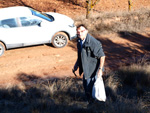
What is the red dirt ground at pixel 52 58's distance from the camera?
7.64m

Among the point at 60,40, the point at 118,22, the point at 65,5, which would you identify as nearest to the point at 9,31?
the point at 60,40

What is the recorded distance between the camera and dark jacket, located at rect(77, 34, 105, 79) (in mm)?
3971

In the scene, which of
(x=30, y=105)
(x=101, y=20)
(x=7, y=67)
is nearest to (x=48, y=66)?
(x=7, y=67)

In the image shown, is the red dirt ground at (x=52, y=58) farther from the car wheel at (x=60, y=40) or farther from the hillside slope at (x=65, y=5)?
the hillside slope at (x=65, y=5)

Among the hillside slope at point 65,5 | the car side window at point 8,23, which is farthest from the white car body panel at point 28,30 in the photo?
the hillside slope at point 65,5

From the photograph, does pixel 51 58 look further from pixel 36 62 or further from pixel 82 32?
pixel 82 32

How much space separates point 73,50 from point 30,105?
518cm

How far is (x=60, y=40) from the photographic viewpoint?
9453 mm

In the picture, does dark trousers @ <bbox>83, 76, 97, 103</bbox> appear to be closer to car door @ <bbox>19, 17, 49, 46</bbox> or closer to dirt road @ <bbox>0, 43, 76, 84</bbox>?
dirt road @ <bbox>0, 43, 76, 84</bbox>

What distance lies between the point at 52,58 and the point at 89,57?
4.69 metres

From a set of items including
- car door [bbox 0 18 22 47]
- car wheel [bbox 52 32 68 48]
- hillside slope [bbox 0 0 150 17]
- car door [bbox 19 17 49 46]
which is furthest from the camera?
hillside slope [bbox 0 0 150 17]

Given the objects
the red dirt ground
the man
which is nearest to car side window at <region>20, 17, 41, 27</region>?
the red dirt ground

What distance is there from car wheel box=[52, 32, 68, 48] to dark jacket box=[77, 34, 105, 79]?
5109 mm

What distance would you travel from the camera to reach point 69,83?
5.82m
